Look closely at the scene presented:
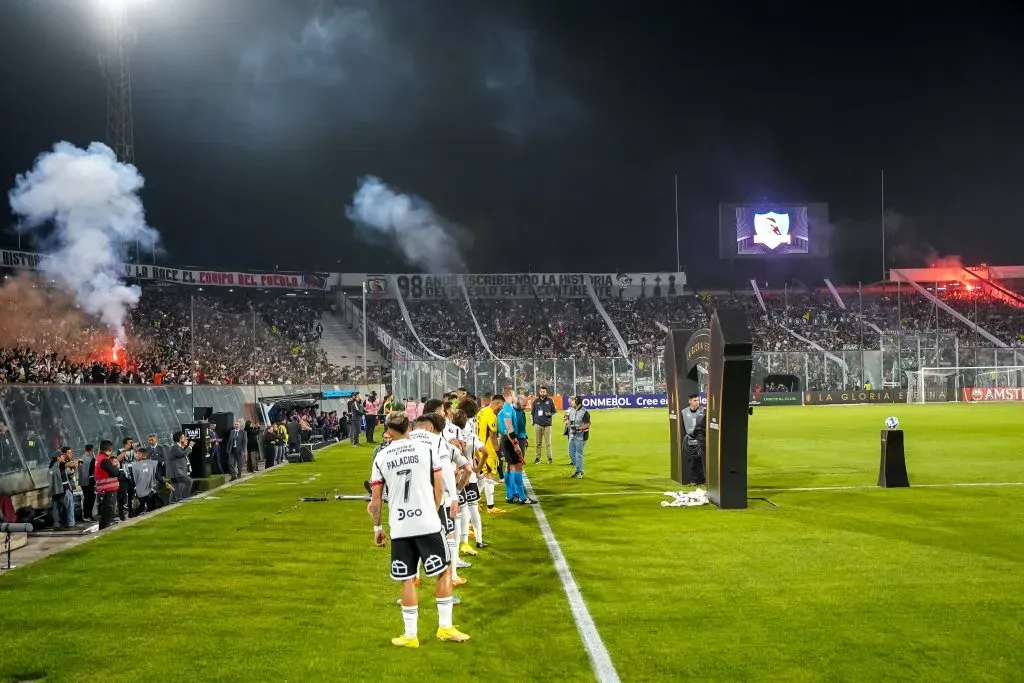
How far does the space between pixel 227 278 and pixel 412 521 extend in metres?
70.6

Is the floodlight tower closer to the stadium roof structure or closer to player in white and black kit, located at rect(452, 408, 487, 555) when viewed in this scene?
player in white and black kit, located at rect(452, 408, 487, 555)

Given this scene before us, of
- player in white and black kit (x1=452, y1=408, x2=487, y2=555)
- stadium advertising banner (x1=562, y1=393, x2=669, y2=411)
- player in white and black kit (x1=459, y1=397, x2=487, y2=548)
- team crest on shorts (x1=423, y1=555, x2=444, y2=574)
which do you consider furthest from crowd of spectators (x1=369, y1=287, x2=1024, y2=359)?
team crest on shorts (x1=423, y1=555, x2=444, y2=574)

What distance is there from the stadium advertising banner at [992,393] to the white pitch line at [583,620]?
58.0m

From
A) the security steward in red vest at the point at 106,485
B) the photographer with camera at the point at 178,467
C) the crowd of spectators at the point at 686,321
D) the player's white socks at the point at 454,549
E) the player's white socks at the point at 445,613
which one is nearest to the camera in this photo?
the player's white socks at the point at 445,613

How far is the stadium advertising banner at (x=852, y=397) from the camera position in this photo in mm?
61938

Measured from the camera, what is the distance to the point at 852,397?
6203cm

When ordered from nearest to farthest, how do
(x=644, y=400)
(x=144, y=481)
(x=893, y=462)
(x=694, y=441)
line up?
(x=893, y=462) → (x=144, y=481) → (x=694, y=441) → (x=644, y=400)

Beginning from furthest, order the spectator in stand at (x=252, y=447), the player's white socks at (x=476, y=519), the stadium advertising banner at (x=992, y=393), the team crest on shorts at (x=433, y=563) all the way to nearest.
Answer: the stadium advertising banner at (x=992, y=393), the spectator in stand at (x=252, y=447), the player's white socks at (x=476, y=519), the team crest on shorts at (x=433, y=563)

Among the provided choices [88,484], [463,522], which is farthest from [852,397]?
[463,522]

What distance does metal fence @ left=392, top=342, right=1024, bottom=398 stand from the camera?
184 ft

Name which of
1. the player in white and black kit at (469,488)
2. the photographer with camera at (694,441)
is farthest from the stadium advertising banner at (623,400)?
the player in white and black kit at (469,488)

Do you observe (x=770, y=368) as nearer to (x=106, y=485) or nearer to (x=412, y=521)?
(x=106, y=485)

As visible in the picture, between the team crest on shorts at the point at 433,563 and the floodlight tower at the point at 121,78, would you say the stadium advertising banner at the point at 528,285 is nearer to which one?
the floodlight tower at the point at 121,78

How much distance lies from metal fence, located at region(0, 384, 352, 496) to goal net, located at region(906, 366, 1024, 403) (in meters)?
50.1
